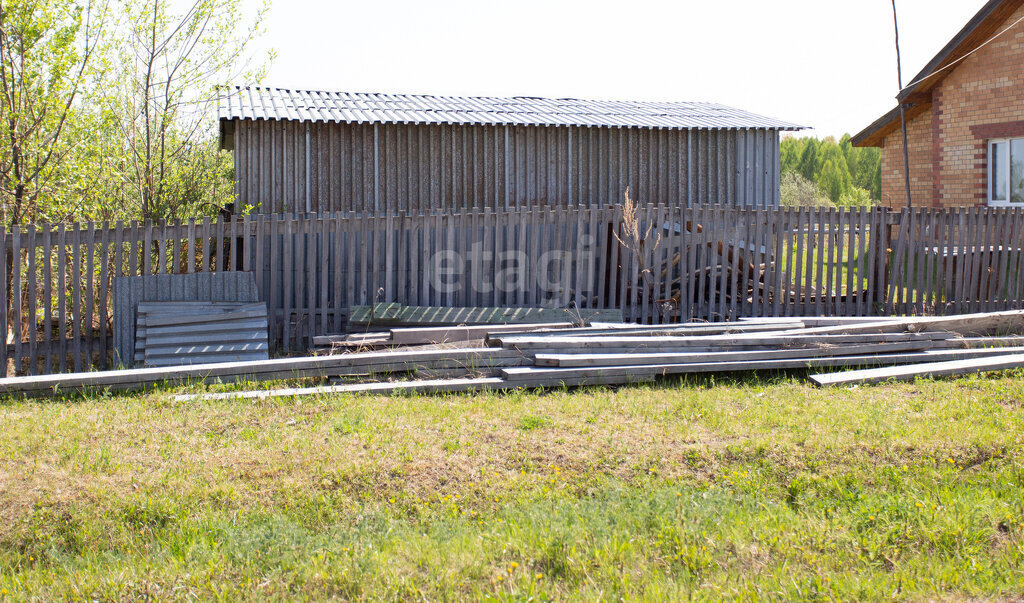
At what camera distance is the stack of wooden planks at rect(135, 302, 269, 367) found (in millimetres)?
8109

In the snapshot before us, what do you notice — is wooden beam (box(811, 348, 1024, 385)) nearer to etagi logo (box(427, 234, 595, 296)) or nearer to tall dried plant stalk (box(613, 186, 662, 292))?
tall dried plant stalk (box(613, 186, 662, 292))

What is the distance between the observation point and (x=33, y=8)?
10.3 metres

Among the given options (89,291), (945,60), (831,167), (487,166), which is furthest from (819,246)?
(831,167)

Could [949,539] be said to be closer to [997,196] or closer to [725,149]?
[725,149]

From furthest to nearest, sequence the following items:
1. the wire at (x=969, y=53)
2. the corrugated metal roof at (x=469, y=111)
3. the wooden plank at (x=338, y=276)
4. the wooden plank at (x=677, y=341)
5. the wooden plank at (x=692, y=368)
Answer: the wire at (x=969, y=53)
the corrugated metal roof at (x=469, y=111)
the wooden plank at (x=338, y=276)
the wooden plank at (x=677, y=341)
the wooden plank at (x=692, y=368)

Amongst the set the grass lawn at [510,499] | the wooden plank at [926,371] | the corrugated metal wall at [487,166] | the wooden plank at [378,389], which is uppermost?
the corrugated metal wall at [487,166]

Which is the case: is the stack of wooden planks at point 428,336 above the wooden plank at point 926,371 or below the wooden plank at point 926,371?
above

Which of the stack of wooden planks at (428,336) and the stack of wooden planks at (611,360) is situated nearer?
the stack of wooden planks at (611,360)

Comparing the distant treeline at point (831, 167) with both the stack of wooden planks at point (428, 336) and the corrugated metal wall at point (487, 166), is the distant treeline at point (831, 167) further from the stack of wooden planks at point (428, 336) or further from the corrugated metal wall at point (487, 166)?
the stack of wooden planks at point (428, 336)

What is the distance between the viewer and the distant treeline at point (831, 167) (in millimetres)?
40066

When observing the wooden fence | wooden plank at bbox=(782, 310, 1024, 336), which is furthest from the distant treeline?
wooden plank at bbox=(782, 310, 1024, 336)

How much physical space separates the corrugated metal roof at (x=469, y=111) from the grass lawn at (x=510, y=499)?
7.44m

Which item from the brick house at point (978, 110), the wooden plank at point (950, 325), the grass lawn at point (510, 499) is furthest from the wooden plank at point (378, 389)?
the brick house at point (978, 110)

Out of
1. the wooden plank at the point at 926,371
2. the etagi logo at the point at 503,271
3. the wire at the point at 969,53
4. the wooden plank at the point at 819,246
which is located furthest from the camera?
the wire at the point at 969,53
